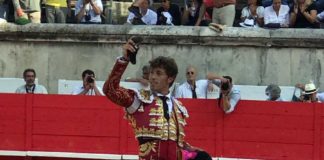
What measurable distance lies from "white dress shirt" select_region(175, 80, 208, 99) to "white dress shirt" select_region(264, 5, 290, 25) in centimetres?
126

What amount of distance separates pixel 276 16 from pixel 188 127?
76.1 inches

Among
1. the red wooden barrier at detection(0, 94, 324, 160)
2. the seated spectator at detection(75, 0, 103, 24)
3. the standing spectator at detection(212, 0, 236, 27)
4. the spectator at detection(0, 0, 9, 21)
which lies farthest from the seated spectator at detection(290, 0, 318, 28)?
the spectator at detection(0, 0, 9, 21)

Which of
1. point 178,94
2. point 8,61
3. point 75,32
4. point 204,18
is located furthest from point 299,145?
point 8,61

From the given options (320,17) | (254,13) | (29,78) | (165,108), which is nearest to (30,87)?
(29,78)

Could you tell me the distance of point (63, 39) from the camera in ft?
31.0

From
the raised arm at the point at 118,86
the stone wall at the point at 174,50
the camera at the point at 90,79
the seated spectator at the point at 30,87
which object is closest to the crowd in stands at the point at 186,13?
the stone wall at the point at 174,50

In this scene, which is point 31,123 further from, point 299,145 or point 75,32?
point 299,145

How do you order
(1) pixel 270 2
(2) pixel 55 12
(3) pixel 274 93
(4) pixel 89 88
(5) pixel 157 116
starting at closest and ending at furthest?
(5) pixel 157 116 < (3) pixel 274 93 < (4) pixel 89 88 < (1) pixel 270 2 < (2) pixel 55 12

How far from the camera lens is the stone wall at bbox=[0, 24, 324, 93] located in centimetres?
912

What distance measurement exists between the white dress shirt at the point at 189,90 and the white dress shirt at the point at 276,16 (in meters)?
1.26

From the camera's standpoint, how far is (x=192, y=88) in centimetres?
820

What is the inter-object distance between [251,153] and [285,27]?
192cm

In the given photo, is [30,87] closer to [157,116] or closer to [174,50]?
[174,50]

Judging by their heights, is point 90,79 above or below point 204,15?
below
